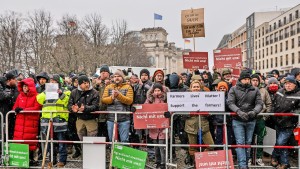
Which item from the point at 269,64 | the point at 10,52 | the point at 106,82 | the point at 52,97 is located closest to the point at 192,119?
the point at 106,82

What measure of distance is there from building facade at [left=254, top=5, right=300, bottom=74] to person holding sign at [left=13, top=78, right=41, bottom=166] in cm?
6282

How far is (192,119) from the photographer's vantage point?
23.6ft

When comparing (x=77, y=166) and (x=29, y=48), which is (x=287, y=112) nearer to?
(x=77, y=166)

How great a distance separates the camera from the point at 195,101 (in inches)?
268

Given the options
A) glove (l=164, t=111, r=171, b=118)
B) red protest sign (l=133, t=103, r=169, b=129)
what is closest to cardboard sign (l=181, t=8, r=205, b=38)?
red protest sign (l=133, t=103, r=169, b=129)

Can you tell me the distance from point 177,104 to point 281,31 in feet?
235

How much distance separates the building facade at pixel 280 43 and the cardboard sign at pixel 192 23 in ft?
193

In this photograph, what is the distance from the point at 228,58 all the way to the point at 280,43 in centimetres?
6796

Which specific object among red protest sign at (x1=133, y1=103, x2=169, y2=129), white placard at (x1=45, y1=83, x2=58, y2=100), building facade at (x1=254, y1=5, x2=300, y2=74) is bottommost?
red protest sign at (x1=133, y1=103, x2=169, y2=129)

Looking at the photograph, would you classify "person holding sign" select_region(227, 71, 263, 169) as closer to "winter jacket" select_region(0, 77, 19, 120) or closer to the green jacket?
the green jacket

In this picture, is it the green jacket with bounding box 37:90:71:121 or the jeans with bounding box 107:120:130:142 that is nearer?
the jeans with bounding box 107:120:130:142

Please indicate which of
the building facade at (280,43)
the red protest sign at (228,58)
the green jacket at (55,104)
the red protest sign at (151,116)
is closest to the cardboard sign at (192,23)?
the red protest sign at (228,58)

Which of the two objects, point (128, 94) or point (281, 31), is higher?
point (281, 31)

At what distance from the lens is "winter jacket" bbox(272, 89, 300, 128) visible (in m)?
6.97
